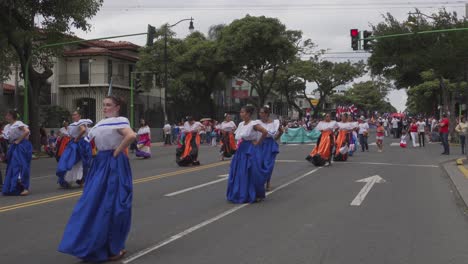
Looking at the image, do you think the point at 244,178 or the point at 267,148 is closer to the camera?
the point at 244,178

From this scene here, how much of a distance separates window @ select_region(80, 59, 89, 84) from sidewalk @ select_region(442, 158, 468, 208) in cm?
3344

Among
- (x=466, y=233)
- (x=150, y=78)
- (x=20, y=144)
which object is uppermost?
(x=150, y=78)

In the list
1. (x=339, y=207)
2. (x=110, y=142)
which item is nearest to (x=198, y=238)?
(x=110, y=142)

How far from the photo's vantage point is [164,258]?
6.61 meters

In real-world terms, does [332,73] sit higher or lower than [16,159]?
higher

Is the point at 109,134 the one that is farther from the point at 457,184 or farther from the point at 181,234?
the point at 457,184

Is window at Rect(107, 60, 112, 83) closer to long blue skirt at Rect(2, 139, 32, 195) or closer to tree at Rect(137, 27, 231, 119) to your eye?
tree at Rect(137, 27, 231, 119)

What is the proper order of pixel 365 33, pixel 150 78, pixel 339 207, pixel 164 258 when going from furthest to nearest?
pixel 150 78
pixel 365 33
pixel 339 207
pixel 164 258

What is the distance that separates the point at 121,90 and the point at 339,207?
4084 cm

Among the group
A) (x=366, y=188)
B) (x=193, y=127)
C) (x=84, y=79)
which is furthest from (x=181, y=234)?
(x=84, y=79)

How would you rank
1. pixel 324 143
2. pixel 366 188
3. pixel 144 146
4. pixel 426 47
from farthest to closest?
pixel 426 47, pixel 144 146, pixel 324 143, pixel 366 188

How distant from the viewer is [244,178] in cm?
1076

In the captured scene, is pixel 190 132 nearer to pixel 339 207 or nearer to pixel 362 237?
pixel 339 207

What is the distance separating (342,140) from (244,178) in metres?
10.9
